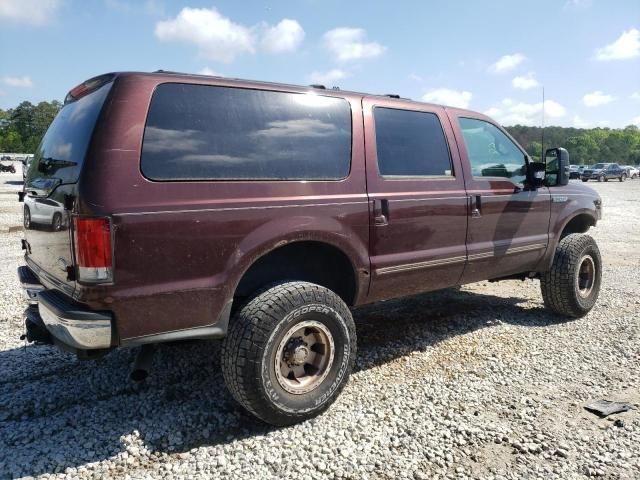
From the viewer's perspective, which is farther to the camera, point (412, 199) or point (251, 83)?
point (412, 199)

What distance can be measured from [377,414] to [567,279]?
2.89 metres

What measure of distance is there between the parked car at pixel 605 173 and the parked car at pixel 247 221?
4692 cm

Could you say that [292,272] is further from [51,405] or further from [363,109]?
[51,405]

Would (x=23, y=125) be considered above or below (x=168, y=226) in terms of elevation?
above

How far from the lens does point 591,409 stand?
317cm

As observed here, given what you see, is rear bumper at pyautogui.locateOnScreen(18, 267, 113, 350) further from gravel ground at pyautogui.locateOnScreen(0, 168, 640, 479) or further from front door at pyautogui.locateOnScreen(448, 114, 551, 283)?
front door at pyautogui.locateOnScreen(448, 114, 551, 283)

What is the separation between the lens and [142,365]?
295cm

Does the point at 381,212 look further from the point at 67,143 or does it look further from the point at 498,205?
the point at 67,143

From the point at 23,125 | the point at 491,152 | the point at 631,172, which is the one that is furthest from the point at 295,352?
the point at 23,125

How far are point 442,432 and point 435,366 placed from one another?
39.3 inches

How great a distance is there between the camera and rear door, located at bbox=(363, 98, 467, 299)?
11.2 ft

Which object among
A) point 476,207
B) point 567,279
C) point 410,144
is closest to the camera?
Result: point 410,144

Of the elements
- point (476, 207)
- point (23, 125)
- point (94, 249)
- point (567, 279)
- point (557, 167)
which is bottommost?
point (567, 279)

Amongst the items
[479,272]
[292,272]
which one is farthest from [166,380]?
[479,272]
